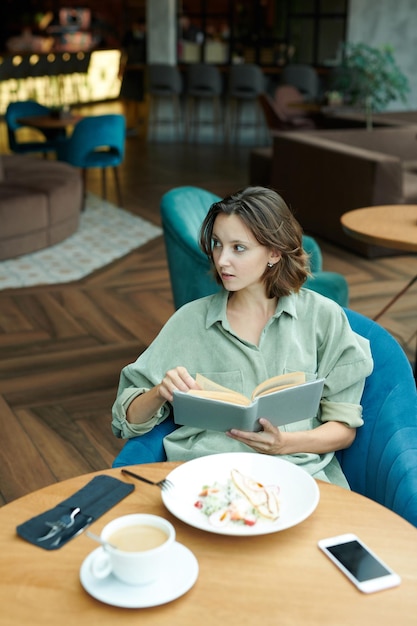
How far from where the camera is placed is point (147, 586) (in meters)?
1.12

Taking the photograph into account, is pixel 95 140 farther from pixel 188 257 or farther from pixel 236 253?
pixel 236 253

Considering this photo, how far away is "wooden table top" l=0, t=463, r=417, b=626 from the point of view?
3.53 feet

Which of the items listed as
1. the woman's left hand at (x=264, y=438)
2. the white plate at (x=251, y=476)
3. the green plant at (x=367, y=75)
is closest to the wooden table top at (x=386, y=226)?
the woman's left hand at (x=264, y=438)

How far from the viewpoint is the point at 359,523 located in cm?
130

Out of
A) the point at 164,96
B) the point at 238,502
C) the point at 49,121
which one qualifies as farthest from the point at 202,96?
the point at 238,502

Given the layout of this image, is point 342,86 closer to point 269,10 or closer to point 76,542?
point 269,10

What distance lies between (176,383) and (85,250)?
4.26 meters

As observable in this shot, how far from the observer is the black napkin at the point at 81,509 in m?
1.24

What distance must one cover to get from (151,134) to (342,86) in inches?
169

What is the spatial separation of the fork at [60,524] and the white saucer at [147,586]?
0.10 m

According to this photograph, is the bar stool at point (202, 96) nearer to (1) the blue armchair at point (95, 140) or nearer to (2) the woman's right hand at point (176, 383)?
(1) the blue armchair at point (95, 140)

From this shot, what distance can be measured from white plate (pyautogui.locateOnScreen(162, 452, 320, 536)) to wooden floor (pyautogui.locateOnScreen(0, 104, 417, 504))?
1.38 meters

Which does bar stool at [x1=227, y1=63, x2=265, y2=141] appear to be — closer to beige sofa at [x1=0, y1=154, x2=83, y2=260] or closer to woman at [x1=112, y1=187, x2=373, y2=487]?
beige sofa at [x1=0, y1=154, x2=83, y2=260]

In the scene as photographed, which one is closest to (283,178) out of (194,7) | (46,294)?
(46,294)
